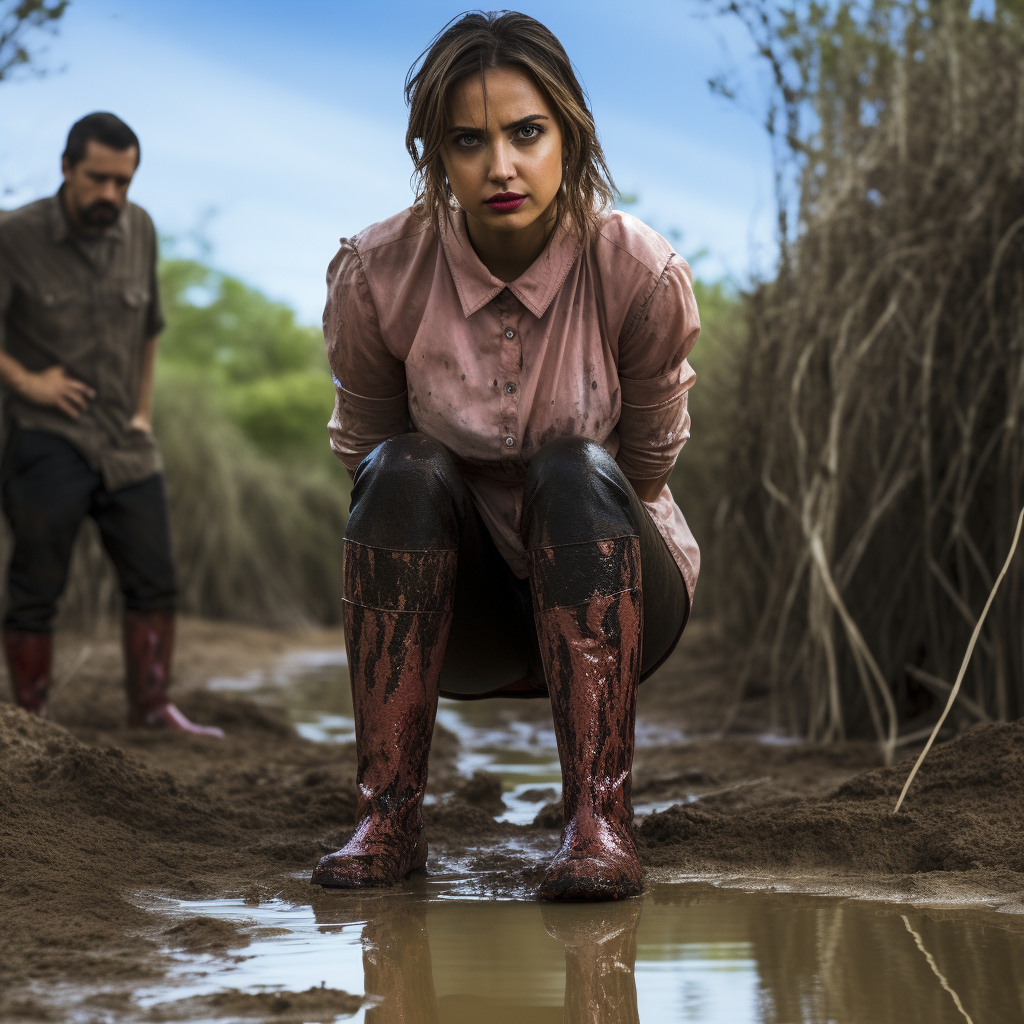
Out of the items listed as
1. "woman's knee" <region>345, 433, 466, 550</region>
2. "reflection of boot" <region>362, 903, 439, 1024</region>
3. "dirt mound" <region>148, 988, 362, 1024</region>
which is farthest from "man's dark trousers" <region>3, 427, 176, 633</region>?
"dirt mound" <region>148, 988, 362, 1024</region>

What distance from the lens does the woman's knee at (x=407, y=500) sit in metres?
1.70

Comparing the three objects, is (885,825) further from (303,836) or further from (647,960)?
(303,836)

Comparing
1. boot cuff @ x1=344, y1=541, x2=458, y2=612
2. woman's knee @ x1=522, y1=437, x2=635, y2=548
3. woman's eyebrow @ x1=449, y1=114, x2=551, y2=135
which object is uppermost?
woman's eyebrow @ x1=449, y1=114, x2=551, y2=135

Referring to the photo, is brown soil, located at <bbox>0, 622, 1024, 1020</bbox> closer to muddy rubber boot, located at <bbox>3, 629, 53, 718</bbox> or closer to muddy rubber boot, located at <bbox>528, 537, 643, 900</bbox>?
muddy rubber boot, located at <bbox>528, 537, 643, 900</bbox>

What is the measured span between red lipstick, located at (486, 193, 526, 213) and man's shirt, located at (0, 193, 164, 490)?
6.50 ft

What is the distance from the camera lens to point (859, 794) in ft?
6.63

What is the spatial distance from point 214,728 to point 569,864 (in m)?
2.12

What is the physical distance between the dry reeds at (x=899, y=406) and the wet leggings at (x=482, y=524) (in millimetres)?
1029

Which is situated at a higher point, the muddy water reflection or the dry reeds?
the dry reeds

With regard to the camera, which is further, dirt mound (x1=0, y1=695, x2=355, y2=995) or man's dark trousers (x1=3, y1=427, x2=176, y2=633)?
man's dark trousers (x1=3, y1=427, x2=176, y2=633)

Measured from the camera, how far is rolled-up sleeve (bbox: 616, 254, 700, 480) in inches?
72.7

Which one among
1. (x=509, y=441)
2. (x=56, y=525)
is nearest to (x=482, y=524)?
(x=509, y=441)

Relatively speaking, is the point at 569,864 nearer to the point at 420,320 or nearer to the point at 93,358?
the point at 420,320

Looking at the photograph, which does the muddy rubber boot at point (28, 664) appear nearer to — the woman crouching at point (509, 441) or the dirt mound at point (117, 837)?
the dirt mound at point (117, 837)
